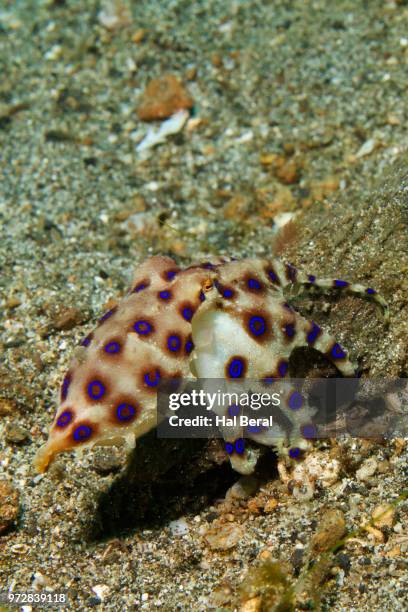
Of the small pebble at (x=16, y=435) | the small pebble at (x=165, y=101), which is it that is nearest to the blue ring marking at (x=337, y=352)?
the small pebble at (x=16, y=435)

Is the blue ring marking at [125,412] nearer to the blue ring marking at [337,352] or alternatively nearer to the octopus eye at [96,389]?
the octopus eye at [96,389]

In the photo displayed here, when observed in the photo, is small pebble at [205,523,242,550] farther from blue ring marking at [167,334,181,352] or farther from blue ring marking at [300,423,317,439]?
blue ring marking at [167,334,181,352]

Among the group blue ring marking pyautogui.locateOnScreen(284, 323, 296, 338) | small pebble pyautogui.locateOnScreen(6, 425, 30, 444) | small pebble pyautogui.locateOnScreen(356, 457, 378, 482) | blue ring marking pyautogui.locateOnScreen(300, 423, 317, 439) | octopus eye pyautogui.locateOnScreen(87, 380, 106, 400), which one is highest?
blue ring marking pyautogui.locateOnScreen(284, 323, 296, 338)

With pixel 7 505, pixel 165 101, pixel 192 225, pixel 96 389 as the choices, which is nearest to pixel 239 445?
pixel 96 389

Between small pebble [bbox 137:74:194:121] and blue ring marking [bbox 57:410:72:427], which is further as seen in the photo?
small pebble [bbox 137:74:194:121]

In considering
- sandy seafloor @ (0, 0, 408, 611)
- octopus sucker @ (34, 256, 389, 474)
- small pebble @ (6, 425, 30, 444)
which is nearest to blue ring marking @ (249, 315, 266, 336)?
octopus sucker @ (34, 256, 389, 474)

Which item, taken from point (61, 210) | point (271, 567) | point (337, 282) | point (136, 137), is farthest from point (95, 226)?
point (271, 567)

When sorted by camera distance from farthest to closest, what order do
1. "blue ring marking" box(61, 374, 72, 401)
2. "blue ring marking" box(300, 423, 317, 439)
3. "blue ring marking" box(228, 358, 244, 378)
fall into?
"blue ring marking" box(300, 423, 317, 439), "blue ring marking" box(228, 358, 244, 378), "blue ring marking" box(61, 374, 72, 401)
